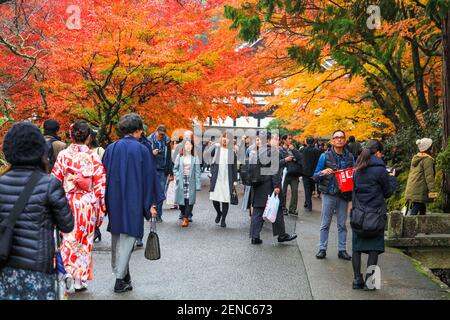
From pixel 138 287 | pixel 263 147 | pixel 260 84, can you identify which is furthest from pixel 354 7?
pixel 138 287

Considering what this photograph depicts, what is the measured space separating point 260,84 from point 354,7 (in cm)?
446

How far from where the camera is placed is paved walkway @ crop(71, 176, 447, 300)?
6.57 metres

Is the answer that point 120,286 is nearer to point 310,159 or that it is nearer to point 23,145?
point 23,145

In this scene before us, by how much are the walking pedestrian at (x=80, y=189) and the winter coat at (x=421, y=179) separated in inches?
248

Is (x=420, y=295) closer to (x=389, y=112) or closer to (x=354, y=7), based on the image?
(x=354, y=7)

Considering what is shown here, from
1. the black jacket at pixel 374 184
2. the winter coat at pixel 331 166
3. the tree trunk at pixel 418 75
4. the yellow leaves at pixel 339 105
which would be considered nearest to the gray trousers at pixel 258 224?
the winter coat at pixel 331 166

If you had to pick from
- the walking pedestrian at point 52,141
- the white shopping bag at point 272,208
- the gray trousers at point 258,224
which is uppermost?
the walking pedestrian at point 52,141

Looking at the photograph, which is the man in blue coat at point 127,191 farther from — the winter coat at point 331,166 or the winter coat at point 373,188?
the winter coat at point 331,166

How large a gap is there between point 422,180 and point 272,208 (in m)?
3.05

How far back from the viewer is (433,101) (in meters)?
16.3

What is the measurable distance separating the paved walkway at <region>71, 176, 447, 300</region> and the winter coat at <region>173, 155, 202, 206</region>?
3.17ft

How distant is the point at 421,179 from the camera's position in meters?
10.5

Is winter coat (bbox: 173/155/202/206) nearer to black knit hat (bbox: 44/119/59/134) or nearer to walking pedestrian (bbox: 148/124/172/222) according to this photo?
walking pedestrian (bbox: 148/124/172/222)

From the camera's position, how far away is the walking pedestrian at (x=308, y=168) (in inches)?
593
